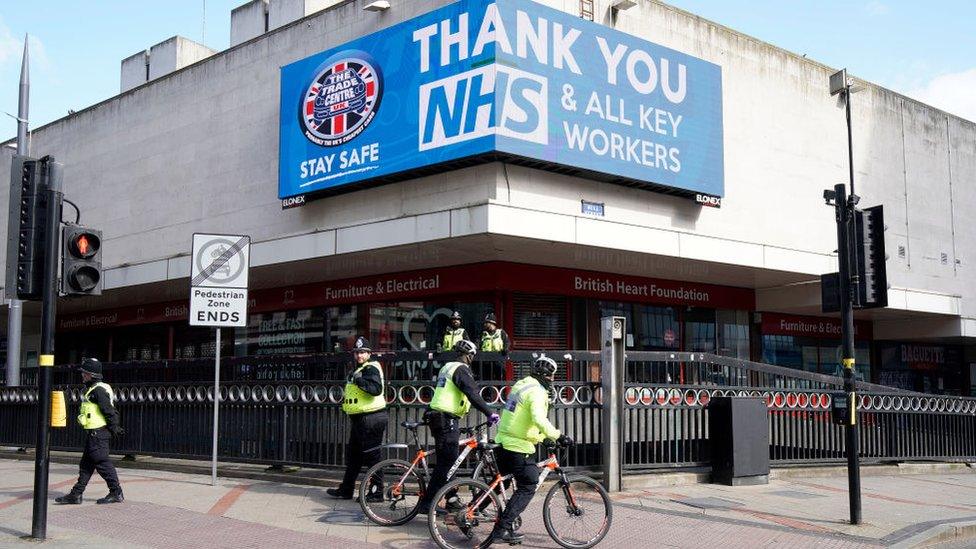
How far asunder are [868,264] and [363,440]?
236 inches

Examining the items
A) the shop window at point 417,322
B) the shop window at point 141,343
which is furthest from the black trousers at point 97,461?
the shop window at point 141,343

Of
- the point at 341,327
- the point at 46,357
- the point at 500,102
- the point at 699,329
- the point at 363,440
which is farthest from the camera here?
the point at 699,329

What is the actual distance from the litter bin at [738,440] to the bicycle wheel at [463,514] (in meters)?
5.28

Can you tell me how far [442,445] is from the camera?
942 centimetres

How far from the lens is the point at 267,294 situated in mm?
22938

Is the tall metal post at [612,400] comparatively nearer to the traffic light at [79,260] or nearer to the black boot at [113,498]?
the black boot at [113,498]

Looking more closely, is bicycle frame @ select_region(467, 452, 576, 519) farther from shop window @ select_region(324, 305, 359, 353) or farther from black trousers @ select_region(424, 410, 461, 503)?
shop window @ select_region(324, 305, 359, 353)

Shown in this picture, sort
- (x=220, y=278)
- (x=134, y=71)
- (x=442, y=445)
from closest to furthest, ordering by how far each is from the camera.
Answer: (x=442, y=445), (x=220, y=278), (x=134, y=71)

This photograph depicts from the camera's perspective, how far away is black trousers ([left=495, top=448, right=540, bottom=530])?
816 centimetres

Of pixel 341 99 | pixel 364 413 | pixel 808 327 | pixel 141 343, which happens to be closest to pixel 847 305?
pixel 364 413

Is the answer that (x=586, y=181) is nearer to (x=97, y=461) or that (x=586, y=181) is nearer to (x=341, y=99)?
(x=341, y=99)

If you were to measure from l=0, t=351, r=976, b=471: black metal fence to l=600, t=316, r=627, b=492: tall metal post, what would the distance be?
150mm

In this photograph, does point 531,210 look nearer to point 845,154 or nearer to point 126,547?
point 126,547

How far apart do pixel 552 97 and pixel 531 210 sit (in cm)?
202
